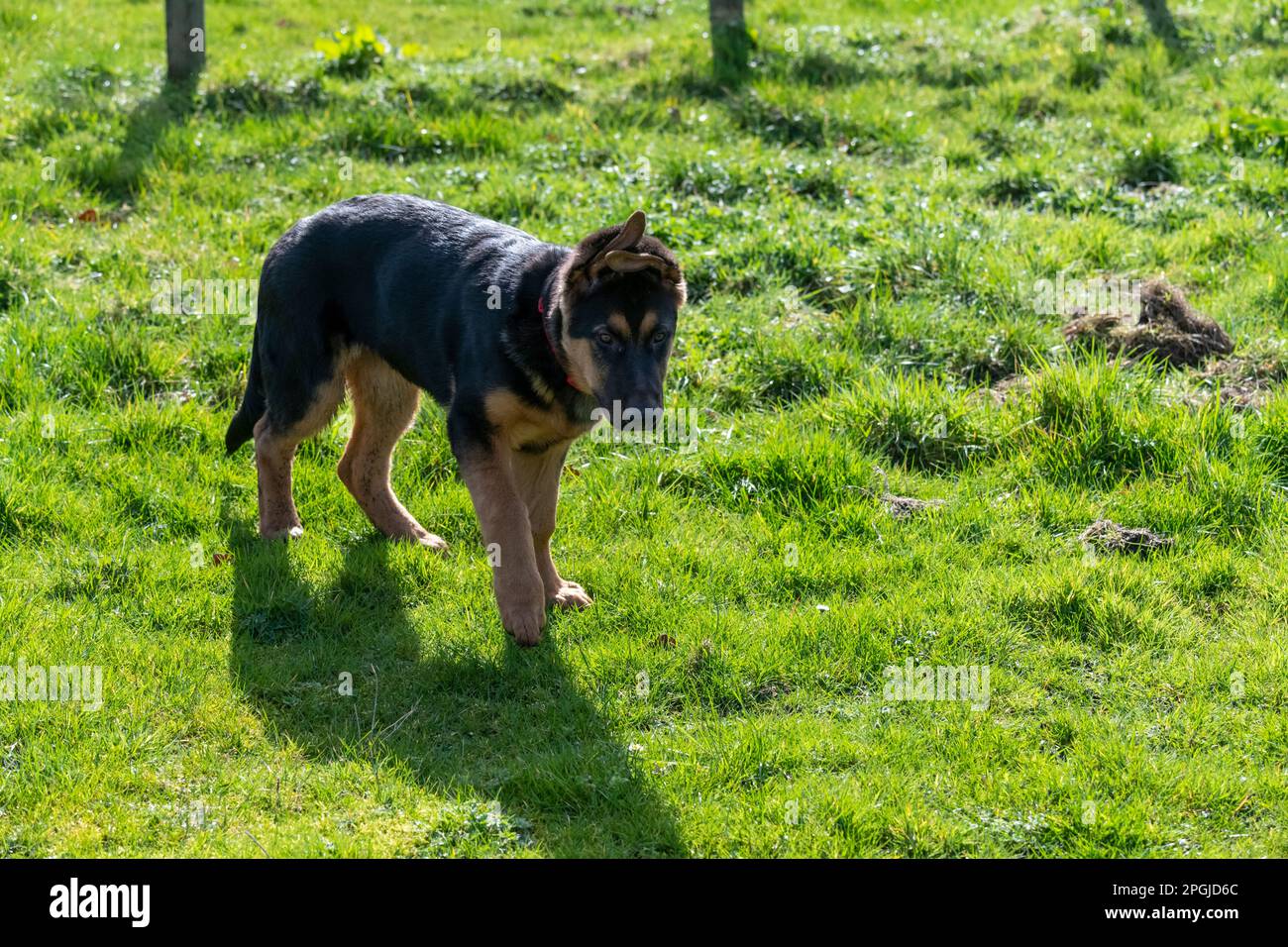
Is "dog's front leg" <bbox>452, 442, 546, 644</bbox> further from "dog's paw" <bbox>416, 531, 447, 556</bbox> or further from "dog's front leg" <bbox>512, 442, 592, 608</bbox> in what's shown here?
"dog's paw" <bbox>416, 531, 447, 556</bbox>

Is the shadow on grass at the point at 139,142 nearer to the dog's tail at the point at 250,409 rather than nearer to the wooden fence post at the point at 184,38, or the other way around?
the wooden fence post at the point at 184,38

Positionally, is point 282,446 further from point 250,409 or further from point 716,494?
point 716,494

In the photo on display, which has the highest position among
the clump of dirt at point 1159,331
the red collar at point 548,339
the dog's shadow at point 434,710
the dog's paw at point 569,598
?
the red collar at point 548,339

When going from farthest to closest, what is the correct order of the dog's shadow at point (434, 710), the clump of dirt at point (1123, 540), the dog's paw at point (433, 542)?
the dog's paw at point (433, 542) → the clump of dirt at point (1123, 540) → the dog's shadow at point (434, 710)

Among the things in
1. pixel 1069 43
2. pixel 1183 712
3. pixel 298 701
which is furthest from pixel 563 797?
pixel 1069 43

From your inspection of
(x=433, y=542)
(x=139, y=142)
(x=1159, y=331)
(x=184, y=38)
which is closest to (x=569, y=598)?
(x=433, y=542)

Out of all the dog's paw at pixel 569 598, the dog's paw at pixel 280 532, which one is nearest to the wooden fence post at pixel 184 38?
the dog's paw at pixel 280 532

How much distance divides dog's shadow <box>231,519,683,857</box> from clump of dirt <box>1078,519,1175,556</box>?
2.53 metres

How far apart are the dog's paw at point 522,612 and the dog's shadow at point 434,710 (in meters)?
0.07

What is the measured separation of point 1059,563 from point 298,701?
10.7 feet

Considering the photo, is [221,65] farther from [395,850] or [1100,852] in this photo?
[1100,852]

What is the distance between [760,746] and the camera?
4.89m

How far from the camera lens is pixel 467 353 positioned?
564 centimetres

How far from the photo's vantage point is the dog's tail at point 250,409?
654 cm
